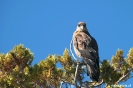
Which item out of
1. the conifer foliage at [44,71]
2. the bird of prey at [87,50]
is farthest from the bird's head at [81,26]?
the conifer foliage at [44,71]

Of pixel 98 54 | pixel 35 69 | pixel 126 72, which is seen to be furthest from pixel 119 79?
pixel 35 69

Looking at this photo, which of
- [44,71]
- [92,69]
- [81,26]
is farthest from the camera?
[81,26]

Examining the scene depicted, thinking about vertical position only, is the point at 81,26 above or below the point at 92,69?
above

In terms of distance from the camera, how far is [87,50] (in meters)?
8.11

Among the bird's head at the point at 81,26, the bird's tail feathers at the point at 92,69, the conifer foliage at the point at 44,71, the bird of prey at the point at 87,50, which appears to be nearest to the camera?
the conifer foliage at the point at 44,71

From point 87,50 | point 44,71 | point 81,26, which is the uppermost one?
point 81,26

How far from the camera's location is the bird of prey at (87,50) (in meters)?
7.03

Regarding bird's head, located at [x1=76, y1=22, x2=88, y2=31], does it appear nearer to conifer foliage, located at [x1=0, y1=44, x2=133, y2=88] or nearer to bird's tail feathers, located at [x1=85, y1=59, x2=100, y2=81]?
bird's tail feathers, located at [x1=85, y1=59, x2=100, y2=81]

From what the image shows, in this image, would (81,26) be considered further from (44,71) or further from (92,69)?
(44,71)

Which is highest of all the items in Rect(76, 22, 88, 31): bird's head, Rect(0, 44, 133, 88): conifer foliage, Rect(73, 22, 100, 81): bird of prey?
Rect(76, 22, 88, 31): bird's head

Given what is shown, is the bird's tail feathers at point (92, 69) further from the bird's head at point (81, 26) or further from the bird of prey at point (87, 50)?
the bird's head at point (81, 26)

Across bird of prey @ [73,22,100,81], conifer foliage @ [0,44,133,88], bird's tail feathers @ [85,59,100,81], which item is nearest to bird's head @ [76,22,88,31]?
bird of prey @ [73,22,100,81]

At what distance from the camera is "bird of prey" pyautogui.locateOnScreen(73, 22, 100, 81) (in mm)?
7033


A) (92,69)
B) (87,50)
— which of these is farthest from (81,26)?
(92,69)
